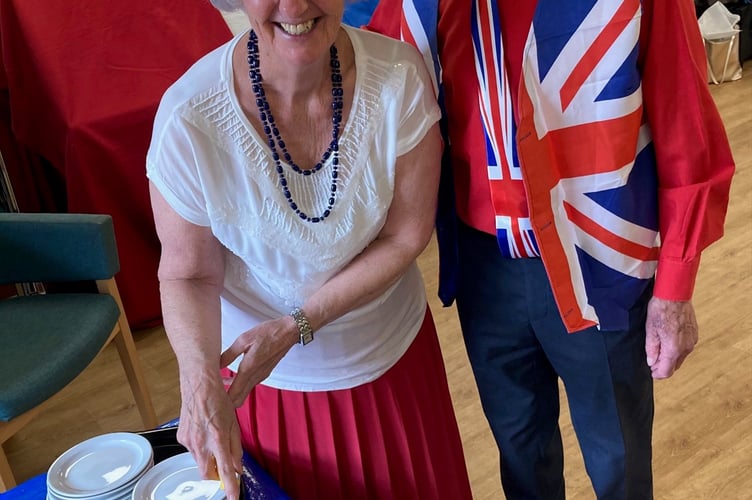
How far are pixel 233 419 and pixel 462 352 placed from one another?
5.33ft

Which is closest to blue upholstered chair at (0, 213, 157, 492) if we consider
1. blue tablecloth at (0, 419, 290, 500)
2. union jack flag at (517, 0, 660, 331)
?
blue tablecloth at (0, 419, 290, 500)

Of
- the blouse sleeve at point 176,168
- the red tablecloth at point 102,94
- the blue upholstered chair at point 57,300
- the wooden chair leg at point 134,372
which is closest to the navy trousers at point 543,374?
the blouse sleeve at point 176,168

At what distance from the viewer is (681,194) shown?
1.20 meters

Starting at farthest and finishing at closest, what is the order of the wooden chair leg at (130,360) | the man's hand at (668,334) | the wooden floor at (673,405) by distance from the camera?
Answer: the wooden chair leg at (130,360) < the wooden floor at (673,405) < the man's hand at (668,334)

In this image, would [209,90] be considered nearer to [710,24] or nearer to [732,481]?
[732,481]

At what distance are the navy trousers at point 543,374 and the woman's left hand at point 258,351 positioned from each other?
36 centimetres

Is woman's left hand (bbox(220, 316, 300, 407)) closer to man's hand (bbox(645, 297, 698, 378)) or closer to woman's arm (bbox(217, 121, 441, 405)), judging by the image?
woman's arm (bbox(217, 121, 441, 405))

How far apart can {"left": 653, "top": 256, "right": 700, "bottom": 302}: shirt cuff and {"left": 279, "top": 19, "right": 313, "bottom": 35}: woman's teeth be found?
2.10 ft

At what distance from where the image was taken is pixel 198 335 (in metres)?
1.18

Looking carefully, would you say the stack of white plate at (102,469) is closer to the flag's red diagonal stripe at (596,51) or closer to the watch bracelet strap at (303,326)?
the watch bracelet strap at (303,326)

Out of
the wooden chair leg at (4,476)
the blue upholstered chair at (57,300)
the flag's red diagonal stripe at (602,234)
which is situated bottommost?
the wooden chair leg at (4,476)

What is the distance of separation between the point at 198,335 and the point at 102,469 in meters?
0.31

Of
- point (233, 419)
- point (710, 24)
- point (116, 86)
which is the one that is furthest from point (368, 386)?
point (710, 24)

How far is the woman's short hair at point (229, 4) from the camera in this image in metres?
1.14
